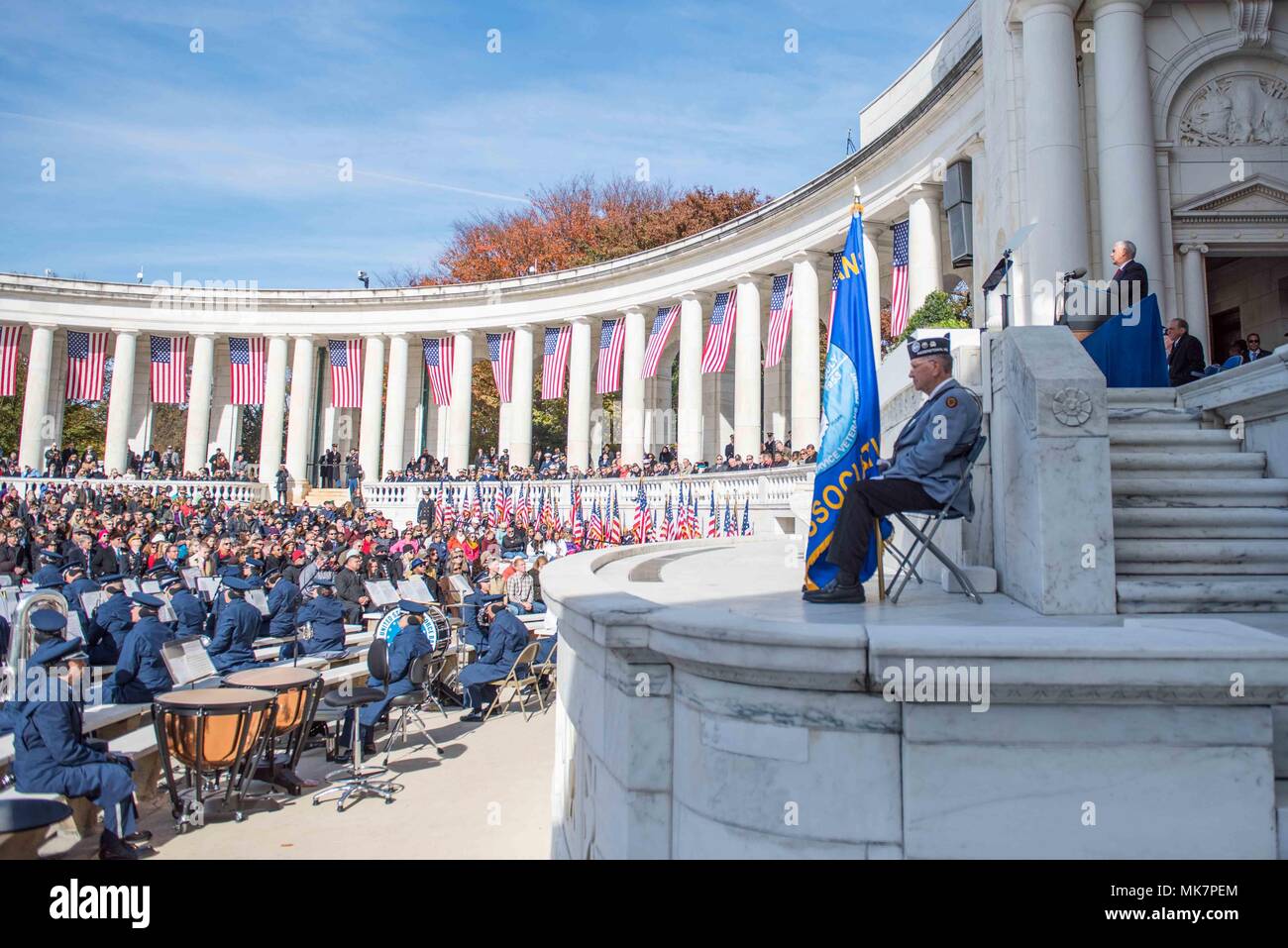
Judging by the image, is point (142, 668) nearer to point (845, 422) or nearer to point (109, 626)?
point (109, 626)

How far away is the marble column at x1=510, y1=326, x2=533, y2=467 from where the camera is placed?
50125 millimetres

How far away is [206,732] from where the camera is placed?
8992 mm

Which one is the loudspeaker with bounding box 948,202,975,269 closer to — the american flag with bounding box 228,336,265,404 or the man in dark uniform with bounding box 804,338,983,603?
the man in dark uniform with bounding box 804,338,983,603

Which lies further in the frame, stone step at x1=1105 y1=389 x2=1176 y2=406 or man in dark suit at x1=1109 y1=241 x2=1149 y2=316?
man in dark suit at x1=1109 y1=241 x2=1149 y2=316

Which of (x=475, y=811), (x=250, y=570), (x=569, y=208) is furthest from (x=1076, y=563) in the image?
(x=569, y=208)

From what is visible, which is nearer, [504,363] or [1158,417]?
[1158,417]

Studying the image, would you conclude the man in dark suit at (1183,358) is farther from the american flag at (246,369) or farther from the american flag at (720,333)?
the american flag at (246,369)

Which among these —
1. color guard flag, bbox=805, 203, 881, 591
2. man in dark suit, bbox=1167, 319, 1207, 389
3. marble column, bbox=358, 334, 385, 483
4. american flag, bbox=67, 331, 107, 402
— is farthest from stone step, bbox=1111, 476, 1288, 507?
american flag, bbox=67, 331, 107, 402

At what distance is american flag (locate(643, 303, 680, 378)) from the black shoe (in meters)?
38.2

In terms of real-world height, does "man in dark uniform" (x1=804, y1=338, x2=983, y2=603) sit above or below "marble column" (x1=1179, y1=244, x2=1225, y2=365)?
below

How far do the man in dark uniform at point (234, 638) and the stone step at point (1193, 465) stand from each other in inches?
464

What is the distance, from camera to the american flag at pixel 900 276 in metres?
30.9

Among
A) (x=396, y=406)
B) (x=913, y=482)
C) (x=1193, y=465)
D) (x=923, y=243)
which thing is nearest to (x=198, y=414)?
(x=396, y=406)

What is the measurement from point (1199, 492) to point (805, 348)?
31.1 m
